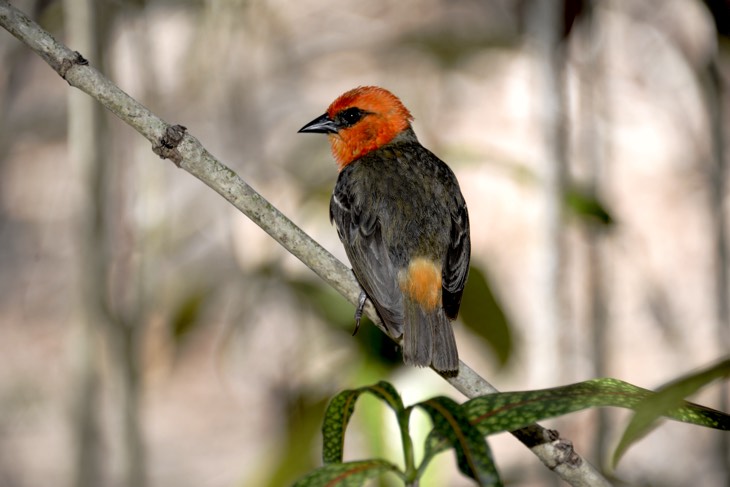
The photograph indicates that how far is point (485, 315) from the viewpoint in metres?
3.01

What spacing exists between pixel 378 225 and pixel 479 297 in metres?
0.49

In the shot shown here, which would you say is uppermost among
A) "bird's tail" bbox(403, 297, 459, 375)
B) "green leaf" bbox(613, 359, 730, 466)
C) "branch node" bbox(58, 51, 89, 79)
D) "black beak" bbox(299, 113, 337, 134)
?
"black beak" bbox(299, 113, 337, 134)

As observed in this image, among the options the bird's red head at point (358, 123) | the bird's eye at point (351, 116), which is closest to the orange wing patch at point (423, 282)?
the bird's red head at point (358, 123)

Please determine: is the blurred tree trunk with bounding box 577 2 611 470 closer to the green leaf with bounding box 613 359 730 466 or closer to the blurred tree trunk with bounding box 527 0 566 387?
the blurred tree trunk with bounding box 527 0 566 387

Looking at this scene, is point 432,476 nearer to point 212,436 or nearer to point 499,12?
point 212,436

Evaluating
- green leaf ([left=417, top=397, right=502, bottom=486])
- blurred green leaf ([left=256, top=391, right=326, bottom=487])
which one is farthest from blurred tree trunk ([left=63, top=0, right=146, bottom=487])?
green leaf ([left=417, top=397, right=502, bottom=486])

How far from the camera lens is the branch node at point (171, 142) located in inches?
79.5

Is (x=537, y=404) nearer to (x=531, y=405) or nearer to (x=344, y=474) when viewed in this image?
(x=531, y=405)

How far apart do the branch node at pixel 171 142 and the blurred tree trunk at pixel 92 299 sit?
1.01 meters

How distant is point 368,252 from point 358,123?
0.88 meters

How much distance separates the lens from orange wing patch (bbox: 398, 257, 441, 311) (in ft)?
10.2

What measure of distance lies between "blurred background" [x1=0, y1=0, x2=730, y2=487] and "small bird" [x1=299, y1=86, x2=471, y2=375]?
0.11m

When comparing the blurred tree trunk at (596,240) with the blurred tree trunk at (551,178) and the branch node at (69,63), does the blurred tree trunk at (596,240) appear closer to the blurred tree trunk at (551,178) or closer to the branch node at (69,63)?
the blurred tree trunk at (551,178)

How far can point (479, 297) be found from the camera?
3.05 meters
